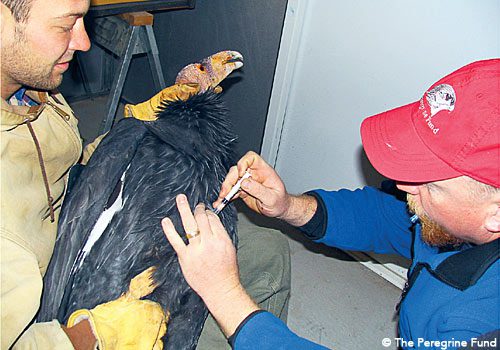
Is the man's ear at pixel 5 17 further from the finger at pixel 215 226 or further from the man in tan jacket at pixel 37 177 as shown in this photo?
the finger at pixel 215 226

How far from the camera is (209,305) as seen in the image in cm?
113

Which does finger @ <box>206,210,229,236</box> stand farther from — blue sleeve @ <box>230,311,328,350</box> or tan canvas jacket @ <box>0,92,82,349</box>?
tan canvas jacket @ <box>0,92,82,349</box>

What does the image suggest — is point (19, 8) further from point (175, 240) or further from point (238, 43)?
point (238, 43)

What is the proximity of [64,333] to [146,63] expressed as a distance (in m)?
2.11

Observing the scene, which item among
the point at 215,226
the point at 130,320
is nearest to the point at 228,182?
the point at 215,226

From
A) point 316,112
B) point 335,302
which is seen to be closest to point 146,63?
point 316,112

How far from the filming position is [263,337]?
1.09 m

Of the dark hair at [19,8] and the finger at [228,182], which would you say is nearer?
the dark hair at [19,8]

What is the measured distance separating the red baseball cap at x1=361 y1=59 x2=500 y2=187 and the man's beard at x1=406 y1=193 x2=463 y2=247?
13 centimetres

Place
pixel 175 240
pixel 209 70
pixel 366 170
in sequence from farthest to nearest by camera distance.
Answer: pixel 366 170 < pixel 209 70 < pixel 175 240

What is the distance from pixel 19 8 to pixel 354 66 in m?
1.25

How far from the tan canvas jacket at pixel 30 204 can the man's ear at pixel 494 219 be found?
2.91ft

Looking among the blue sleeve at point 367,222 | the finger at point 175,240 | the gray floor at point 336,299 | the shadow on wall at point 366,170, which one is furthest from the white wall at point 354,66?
the finger at point 175,240

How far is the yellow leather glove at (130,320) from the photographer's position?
115 centimetres
